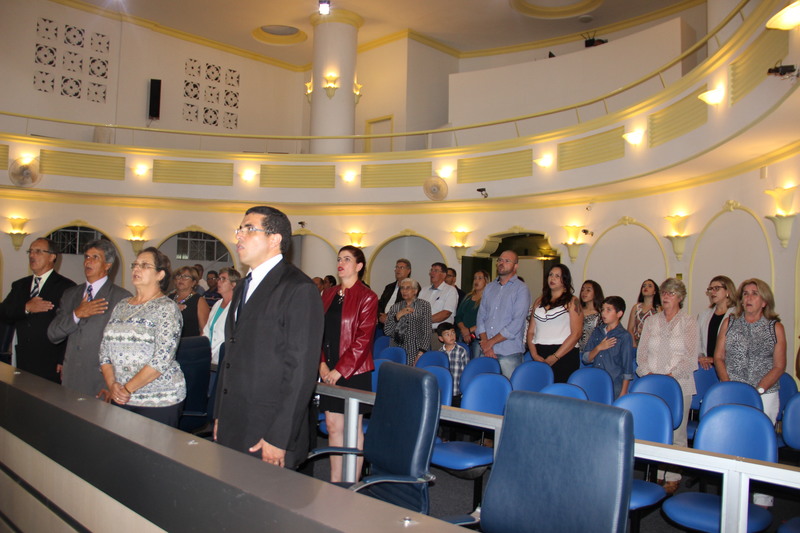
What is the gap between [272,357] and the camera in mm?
2311

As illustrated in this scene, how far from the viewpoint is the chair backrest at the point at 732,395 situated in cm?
355

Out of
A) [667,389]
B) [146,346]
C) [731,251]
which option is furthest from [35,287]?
[731,251]

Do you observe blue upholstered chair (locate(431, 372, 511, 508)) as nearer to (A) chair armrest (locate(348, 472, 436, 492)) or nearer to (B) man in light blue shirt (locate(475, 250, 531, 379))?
(A) chair armrest (locate(348, 472, 436, 492))

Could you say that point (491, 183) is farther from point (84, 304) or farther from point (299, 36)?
point (84, 304)

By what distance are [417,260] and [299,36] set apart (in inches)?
210

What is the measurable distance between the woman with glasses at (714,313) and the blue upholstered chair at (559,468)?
359cm

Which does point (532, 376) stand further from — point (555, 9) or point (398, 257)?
point (555, 9)

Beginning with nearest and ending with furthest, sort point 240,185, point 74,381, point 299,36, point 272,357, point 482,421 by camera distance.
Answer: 1. point 272,357
2. point 482,421
3. point 74,381
4. point 240,185
5. point 299,36

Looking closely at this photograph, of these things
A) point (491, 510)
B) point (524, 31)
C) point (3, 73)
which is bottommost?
point (491, 510)

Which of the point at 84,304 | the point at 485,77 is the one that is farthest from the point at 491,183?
the point at 84,304

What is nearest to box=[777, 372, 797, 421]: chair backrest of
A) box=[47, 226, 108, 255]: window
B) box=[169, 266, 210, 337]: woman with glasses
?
box=[169, 266, 210, 337]: woman with glasses

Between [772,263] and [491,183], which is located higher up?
[491,183]

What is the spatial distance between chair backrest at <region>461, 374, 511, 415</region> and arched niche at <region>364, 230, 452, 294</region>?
735cm

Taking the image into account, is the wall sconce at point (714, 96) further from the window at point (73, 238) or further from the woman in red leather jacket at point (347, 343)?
the window at point (73, 238)
